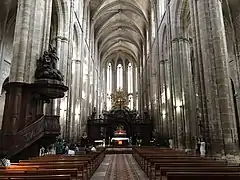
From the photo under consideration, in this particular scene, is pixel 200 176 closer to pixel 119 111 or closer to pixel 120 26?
pixel 119 111

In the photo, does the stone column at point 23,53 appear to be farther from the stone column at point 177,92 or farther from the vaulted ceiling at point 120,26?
the vaulted ceiling at point 120,26

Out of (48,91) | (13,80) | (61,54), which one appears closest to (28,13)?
(13,80)

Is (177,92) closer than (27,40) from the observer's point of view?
No

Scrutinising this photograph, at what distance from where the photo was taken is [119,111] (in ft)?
102

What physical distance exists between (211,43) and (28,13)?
9313mm

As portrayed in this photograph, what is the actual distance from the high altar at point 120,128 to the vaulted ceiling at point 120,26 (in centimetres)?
1327

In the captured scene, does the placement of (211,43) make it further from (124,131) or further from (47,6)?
(124,131)

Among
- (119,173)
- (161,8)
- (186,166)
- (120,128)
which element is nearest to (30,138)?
(119,173)

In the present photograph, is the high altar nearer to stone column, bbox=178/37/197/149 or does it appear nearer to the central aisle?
stone column, bbox=178/37/197/149

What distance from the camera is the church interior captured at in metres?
Result: 7.07

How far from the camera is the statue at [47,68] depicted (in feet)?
33.8

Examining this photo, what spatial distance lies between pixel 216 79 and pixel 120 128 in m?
21.3

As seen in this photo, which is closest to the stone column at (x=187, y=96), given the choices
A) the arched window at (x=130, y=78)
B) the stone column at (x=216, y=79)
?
the stone column at (x=216, y=79)

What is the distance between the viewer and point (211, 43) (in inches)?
423
